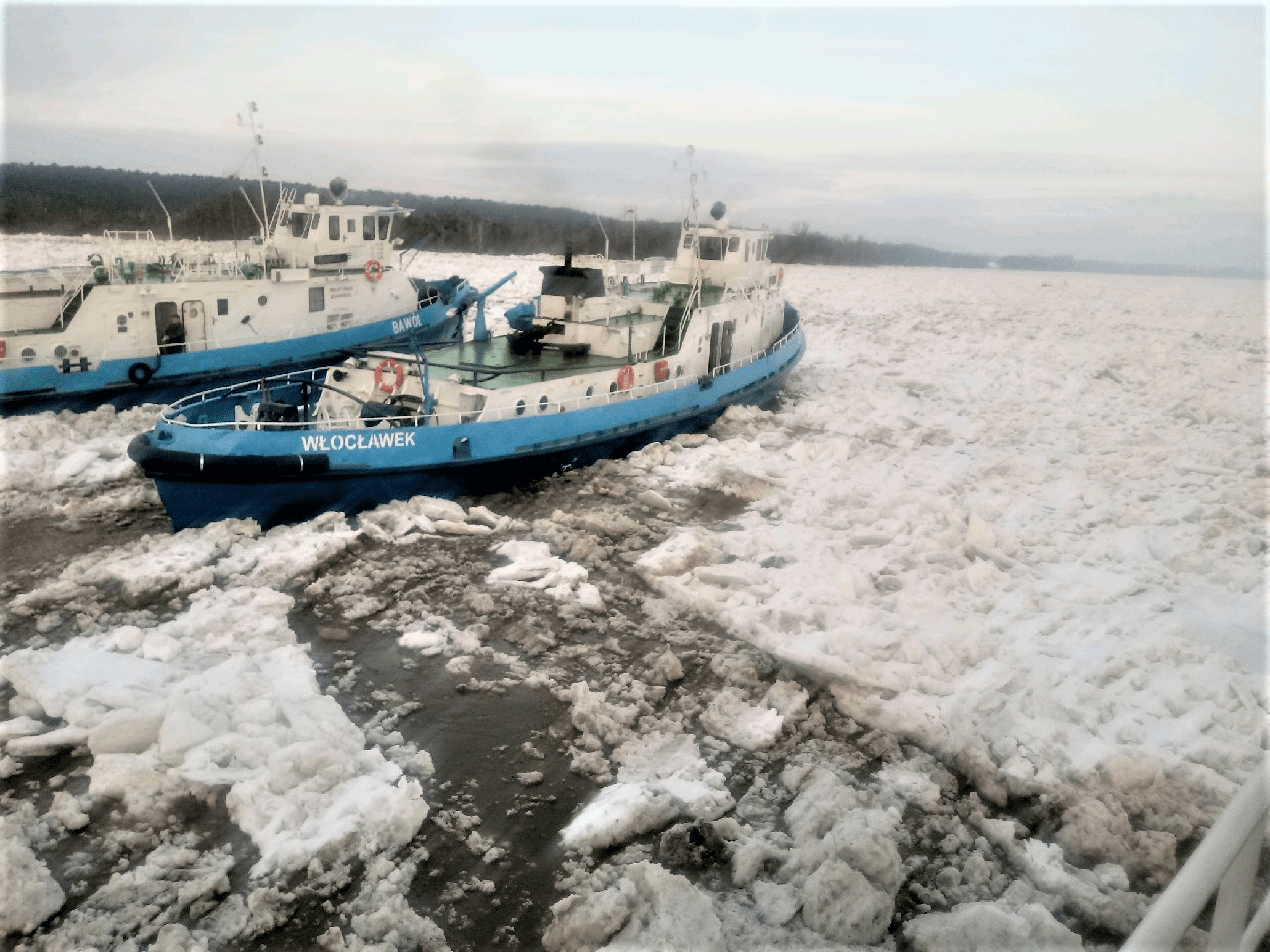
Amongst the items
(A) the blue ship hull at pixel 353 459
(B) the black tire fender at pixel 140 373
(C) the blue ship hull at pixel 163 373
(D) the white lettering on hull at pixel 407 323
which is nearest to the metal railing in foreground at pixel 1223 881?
(A) the blue ship hull at pixel 353 459

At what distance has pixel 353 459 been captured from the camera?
9.34 meters

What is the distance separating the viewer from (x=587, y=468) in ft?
37.9

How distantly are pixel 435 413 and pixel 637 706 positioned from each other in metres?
6.02

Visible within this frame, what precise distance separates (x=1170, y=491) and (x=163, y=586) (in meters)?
12.2

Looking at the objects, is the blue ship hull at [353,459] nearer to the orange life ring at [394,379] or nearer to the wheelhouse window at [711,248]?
the orange life ring at [394,379]

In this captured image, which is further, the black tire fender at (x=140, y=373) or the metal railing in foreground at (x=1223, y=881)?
the black tire fender at (x=140, y=373)

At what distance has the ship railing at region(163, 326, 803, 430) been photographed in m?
9.34

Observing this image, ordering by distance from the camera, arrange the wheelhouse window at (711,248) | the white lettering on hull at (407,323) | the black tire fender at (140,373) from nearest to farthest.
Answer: the black tire fender at (140,373), the wheelhouse window at (711,248), the white lettering on hull at (407,323)

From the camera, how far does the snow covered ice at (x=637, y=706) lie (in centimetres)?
419

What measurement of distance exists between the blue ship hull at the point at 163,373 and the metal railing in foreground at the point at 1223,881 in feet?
34.4

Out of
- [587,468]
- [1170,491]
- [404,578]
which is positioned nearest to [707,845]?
[404,578]

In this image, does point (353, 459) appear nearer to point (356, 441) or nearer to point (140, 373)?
point (356, 441)

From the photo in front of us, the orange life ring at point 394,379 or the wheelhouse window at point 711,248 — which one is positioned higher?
the wheelhouse window at point 711,248

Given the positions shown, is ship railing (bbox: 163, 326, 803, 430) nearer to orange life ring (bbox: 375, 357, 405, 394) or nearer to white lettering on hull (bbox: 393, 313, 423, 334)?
orange life ring (bbox: 375, 357, 405, 394)
